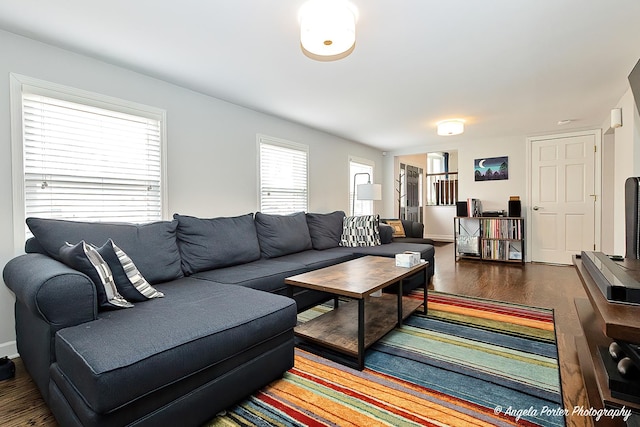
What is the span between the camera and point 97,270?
158 centimetres

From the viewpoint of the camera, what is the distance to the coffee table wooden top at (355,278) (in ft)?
6.53

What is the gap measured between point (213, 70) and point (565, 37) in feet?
8.97

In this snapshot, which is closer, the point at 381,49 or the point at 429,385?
the point at 429,385

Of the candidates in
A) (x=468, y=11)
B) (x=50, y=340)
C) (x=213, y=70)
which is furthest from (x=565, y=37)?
(x=50, y=340)

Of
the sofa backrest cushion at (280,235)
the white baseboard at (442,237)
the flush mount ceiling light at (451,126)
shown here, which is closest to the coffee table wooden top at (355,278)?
the sofa backrest cushion at (280,235)

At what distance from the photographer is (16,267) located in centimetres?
174

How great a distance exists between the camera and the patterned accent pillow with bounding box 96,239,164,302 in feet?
5.66

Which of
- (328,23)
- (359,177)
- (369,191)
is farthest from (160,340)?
(359,177)

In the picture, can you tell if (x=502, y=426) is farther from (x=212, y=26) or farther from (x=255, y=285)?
(x=212, y=26)

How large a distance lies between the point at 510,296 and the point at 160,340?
3.42m

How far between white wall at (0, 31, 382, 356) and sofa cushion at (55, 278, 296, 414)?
4.56 ft

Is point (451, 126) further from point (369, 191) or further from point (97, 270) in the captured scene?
point (97, 270)

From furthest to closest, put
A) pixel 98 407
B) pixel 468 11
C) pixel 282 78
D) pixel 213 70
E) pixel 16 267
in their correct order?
pixel 282 78 → pixel 213 70 → pixel 468 11 → pixel 16 267 → pixel 98 407

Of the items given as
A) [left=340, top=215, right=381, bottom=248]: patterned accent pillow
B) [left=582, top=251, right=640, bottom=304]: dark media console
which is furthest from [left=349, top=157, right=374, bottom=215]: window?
[left=582, top=251, right=640, bottom=304]: dark media console
